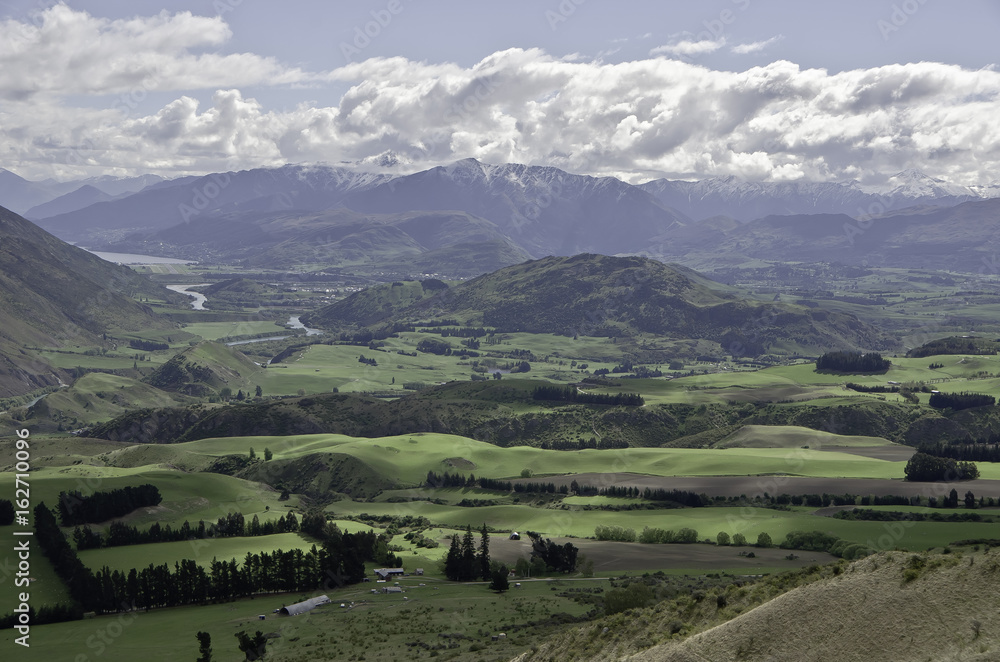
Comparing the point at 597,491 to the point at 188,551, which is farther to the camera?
the point at 597,491

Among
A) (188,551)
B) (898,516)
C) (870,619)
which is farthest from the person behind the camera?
(898,516)

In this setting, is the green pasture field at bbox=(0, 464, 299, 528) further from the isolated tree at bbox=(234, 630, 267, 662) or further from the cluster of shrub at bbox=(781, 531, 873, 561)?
the cluster of shrub at bbox=(781, 531, 873, 561)

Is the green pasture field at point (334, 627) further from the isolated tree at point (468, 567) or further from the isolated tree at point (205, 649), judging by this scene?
the isolated tree at point (468, 567)

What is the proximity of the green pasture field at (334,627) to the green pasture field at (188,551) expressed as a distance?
1964 cm

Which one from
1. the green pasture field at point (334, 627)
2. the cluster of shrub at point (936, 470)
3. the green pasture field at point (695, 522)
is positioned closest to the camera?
the green pasture field at point (334, 627)

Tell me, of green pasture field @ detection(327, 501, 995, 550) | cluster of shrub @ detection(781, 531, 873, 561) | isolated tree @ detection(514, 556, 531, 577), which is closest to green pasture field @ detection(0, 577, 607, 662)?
isolated tree @ detection(514, 556, 531, 577)

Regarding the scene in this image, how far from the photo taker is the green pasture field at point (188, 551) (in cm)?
12506

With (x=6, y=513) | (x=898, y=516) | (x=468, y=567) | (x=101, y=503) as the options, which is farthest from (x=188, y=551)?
(x=898, y=516)

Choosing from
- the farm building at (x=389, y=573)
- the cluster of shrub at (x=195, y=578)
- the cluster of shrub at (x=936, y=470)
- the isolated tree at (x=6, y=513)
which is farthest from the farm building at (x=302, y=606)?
the cluster of shrub at (x=936, y=470)

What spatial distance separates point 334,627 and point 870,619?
6739cm

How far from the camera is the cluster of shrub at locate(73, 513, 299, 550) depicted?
136 metres

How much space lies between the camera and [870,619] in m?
40.4

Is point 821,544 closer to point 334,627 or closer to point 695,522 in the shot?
point 695,522

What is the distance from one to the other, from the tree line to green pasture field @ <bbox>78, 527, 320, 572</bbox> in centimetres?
1795
